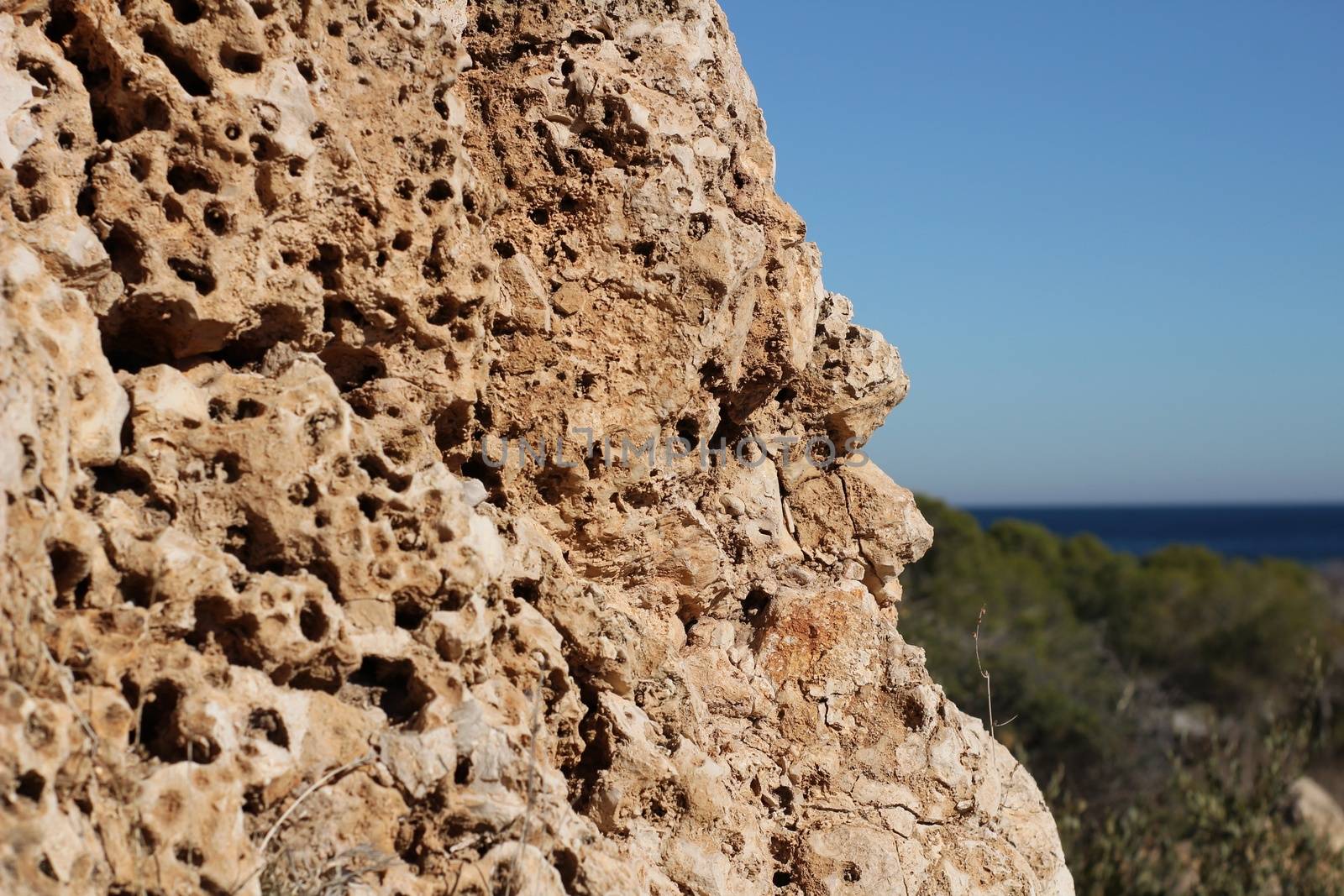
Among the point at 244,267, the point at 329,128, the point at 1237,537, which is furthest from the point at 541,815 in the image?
the point at 1237,537

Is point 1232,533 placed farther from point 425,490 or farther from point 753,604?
point 425,490

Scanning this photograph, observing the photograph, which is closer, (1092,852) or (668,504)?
(668,504)

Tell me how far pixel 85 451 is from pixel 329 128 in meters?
0.96

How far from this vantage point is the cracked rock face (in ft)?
7.60

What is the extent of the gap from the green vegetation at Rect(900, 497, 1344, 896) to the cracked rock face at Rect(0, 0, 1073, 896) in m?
3.12

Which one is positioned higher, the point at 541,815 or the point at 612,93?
the point at 612,93

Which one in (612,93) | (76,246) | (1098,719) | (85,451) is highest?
(612,93)

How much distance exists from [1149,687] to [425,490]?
1913cm

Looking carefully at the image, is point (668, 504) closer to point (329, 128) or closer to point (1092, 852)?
point (329, 128)

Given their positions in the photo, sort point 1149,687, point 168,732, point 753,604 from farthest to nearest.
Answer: point 1149,687 → point 753,604 → point 168,732

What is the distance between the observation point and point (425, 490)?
2779 millimetres

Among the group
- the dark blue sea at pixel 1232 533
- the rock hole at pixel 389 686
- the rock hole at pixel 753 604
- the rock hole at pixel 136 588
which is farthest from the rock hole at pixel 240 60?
the dark blue sea at pixel 1232 533

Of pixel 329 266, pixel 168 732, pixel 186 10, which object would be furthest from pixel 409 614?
pixel 186 10

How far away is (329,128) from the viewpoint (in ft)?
9.36
